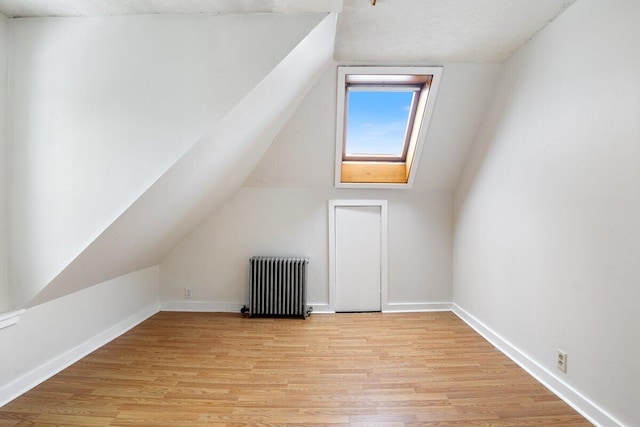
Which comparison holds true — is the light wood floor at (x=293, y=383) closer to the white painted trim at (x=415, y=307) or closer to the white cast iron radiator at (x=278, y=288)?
the white cast iron radiator at (x=278, y=288)

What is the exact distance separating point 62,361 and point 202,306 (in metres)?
1.43

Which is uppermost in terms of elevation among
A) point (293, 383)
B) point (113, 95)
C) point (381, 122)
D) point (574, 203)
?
point (381, 122)

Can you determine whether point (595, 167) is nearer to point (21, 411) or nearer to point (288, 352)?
point (288, 352)

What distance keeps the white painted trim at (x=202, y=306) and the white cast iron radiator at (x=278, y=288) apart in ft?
1.08

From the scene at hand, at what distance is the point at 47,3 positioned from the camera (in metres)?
1.66

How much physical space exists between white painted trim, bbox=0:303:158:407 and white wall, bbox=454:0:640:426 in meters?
3.68

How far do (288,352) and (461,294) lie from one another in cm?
216

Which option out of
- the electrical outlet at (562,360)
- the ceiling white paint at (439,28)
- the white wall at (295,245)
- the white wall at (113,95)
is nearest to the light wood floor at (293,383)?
the electrical outlet at (562,360)

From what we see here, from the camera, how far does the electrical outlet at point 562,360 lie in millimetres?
1931

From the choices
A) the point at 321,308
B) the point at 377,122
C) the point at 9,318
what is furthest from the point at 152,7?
the point at 321,308

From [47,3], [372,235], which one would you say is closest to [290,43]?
[47,3]

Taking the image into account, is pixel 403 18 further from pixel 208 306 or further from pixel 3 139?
pixel 208 306

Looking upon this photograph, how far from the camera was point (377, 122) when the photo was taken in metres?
3.30

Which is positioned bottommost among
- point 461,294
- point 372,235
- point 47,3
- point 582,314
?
point 461,294
